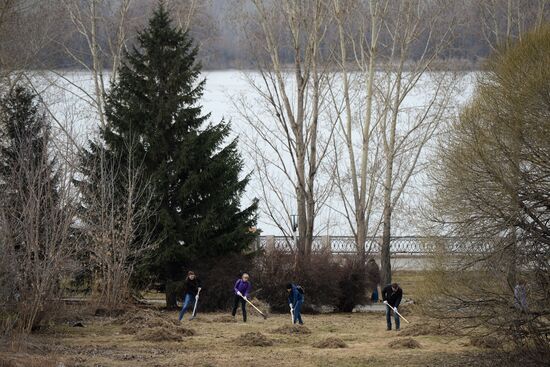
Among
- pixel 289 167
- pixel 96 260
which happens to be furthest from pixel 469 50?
pixel 289 167

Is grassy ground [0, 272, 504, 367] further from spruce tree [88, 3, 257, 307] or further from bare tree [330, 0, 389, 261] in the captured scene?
bare tree [330, 0, 389, 261]

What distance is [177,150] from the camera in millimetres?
33469

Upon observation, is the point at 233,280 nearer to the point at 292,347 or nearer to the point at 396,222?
the point at 292,347

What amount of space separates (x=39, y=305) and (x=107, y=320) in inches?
188

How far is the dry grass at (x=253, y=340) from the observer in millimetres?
23250

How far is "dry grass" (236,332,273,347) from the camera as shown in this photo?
76.3 ft

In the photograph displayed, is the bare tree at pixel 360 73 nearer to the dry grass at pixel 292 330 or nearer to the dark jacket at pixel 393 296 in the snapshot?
the dark jacket at pixel 393 296

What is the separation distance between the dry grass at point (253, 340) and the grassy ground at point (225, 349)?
1.4 inches

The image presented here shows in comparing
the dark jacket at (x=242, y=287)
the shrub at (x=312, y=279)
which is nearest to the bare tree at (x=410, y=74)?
the shrub at (x=312, y=279)

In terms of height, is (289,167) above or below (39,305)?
above

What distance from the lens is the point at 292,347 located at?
2359 cm

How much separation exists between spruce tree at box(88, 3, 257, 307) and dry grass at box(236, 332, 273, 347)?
9.15 meters

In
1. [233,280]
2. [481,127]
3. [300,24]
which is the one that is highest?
[300,24]

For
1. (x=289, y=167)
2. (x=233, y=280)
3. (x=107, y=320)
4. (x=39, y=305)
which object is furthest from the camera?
(x=289, y=167)
